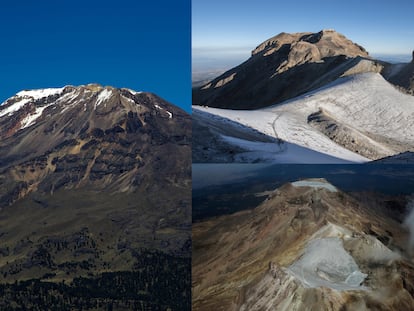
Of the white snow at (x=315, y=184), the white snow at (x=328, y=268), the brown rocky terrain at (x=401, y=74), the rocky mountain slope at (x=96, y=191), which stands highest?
the white snow at (x=315, y=184)

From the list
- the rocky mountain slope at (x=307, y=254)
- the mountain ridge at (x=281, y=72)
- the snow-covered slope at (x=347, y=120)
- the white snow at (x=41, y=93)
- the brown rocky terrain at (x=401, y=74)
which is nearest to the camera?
the rocky mountain slope at (x=307, y=254)

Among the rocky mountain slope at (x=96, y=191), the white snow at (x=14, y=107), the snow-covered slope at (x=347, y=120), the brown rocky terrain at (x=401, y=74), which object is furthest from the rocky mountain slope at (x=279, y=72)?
the white snow at (x=14, y=107)

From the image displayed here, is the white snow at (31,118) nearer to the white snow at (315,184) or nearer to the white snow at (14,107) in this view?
the white snow at (14,107)

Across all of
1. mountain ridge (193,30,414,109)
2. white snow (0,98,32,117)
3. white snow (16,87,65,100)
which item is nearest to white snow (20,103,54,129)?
white snow (0,98,32,117)

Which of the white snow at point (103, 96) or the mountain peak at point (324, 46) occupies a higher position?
the mountain peak at point (324, 46)

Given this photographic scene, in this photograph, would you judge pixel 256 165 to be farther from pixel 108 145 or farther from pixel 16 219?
pixel 108 145

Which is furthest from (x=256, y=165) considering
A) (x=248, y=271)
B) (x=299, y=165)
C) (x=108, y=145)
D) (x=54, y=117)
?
(x=54, y=117)

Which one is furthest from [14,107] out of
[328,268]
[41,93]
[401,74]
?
[328,268]

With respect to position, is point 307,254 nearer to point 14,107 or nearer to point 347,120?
point 347,120
